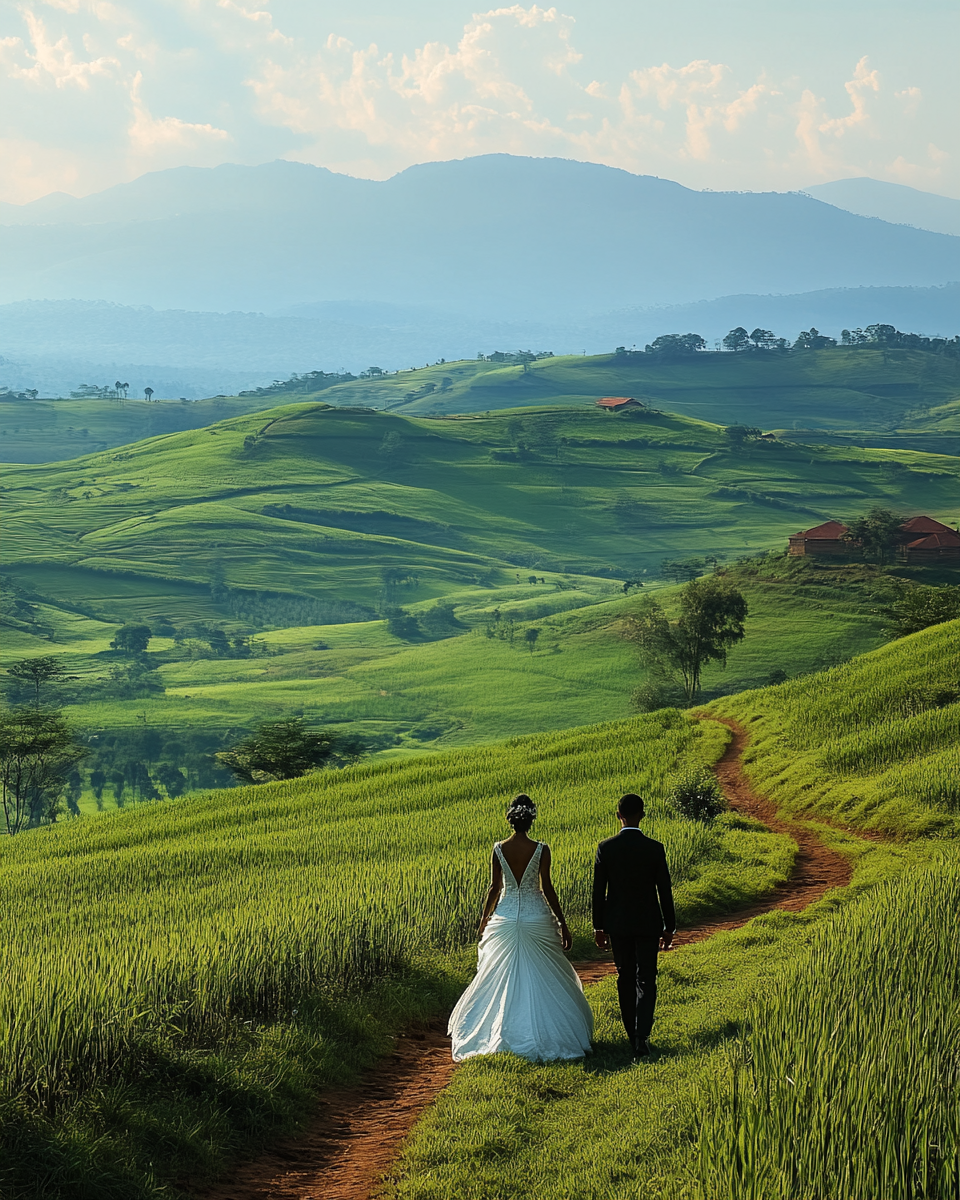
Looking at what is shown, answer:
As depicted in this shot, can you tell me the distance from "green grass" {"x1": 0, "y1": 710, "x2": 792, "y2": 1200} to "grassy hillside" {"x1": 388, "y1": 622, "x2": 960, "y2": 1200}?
2.05 metres

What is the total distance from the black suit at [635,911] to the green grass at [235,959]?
10.7 feet

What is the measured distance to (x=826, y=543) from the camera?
448 ft

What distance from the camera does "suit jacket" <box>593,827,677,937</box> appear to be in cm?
1166

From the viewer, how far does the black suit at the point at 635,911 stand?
1166 centimetres

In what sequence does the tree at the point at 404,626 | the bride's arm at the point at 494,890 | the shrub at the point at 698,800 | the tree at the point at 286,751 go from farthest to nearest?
the tree at the point at 404,626
the tree at the point at 286,751
the shrub at the point at 698,800
the bride's arm at the point at 494,890

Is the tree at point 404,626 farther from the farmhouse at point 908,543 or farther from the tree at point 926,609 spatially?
the tree at point 926,609

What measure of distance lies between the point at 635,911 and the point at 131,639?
7096 inches

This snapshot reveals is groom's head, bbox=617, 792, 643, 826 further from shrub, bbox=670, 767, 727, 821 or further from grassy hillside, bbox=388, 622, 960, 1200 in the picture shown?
shrub, bbox=670, 767, 727, 821

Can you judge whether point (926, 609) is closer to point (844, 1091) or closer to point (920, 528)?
point (920, 528)

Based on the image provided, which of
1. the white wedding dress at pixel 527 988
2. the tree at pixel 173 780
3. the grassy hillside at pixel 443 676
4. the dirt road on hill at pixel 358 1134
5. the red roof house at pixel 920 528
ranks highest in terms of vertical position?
the red roof house at pixel 920 528

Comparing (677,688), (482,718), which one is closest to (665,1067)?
(677,688)

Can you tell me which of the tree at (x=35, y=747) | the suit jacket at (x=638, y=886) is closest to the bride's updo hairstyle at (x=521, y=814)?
the suit jacket at (x=638, y=886)

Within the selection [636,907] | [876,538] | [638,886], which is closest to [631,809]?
[638,886]

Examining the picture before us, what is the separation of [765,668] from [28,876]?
95.3m
